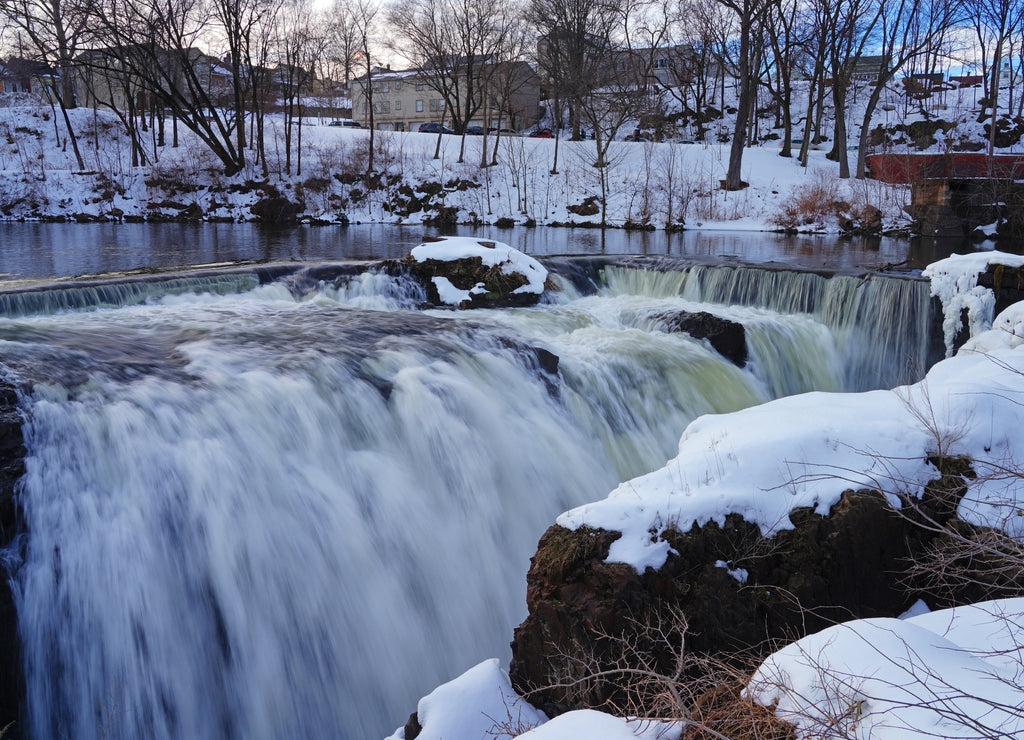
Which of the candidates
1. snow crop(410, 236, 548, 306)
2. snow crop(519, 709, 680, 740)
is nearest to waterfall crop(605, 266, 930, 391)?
snow crop(410, 236, 548, 306)

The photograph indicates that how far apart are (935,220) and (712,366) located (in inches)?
695

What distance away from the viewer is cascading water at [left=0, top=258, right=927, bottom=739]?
4965 mm

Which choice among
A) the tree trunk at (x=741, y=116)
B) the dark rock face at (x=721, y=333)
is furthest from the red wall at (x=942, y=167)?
the dark rock face at (x=721, y=333)

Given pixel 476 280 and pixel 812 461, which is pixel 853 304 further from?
pixel 812 461

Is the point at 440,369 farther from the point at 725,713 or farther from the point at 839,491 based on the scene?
the point at 725,713

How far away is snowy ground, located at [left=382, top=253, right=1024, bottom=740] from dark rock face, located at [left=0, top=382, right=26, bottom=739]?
7.91 feet

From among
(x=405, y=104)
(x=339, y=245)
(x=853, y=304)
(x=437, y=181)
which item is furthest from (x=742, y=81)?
(x=405, y=104)

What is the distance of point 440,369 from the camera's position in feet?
28.0

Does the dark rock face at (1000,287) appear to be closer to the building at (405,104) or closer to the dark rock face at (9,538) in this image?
the dark rock face at (9,538)

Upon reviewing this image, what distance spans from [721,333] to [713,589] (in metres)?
6.86

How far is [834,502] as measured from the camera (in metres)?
4.63

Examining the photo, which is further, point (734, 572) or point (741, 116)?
point (741, 116)

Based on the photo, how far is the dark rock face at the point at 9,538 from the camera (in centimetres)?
466

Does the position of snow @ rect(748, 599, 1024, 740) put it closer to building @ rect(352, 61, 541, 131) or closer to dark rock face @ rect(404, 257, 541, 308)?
dark rock face @ rect(404, 257, 541, 308)
